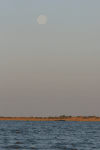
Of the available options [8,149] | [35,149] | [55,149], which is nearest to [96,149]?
[55,149]

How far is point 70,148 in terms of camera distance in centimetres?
5672

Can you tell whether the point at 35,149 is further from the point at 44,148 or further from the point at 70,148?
the point at 70,148

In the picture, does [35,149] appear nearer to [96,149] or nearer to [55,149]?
[55,149]

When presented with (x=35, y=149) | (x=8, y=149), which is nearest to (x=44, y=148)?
(x=35, y=149)

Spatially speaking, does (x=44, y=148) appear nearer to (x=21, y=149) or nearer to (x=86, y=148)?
(x=21, y=149)

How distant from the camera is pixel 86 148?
2250 inches

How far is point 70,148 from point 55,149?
11.3 ft

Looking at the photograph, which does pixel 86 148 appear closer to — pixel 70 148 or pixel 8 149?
pixel 70 148

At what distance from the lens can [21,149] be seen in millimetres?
54594

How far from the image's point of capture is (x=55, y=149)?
54938mm

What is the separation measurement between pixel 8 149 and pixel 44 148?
680 centimetres

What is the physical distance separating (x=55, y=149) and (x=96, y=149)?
7829 mm

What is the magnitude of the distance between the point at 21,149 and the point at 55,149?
6.34 metres

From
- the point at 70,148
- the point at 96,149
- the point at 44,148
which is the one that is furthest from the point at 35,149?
the point at 96,149
